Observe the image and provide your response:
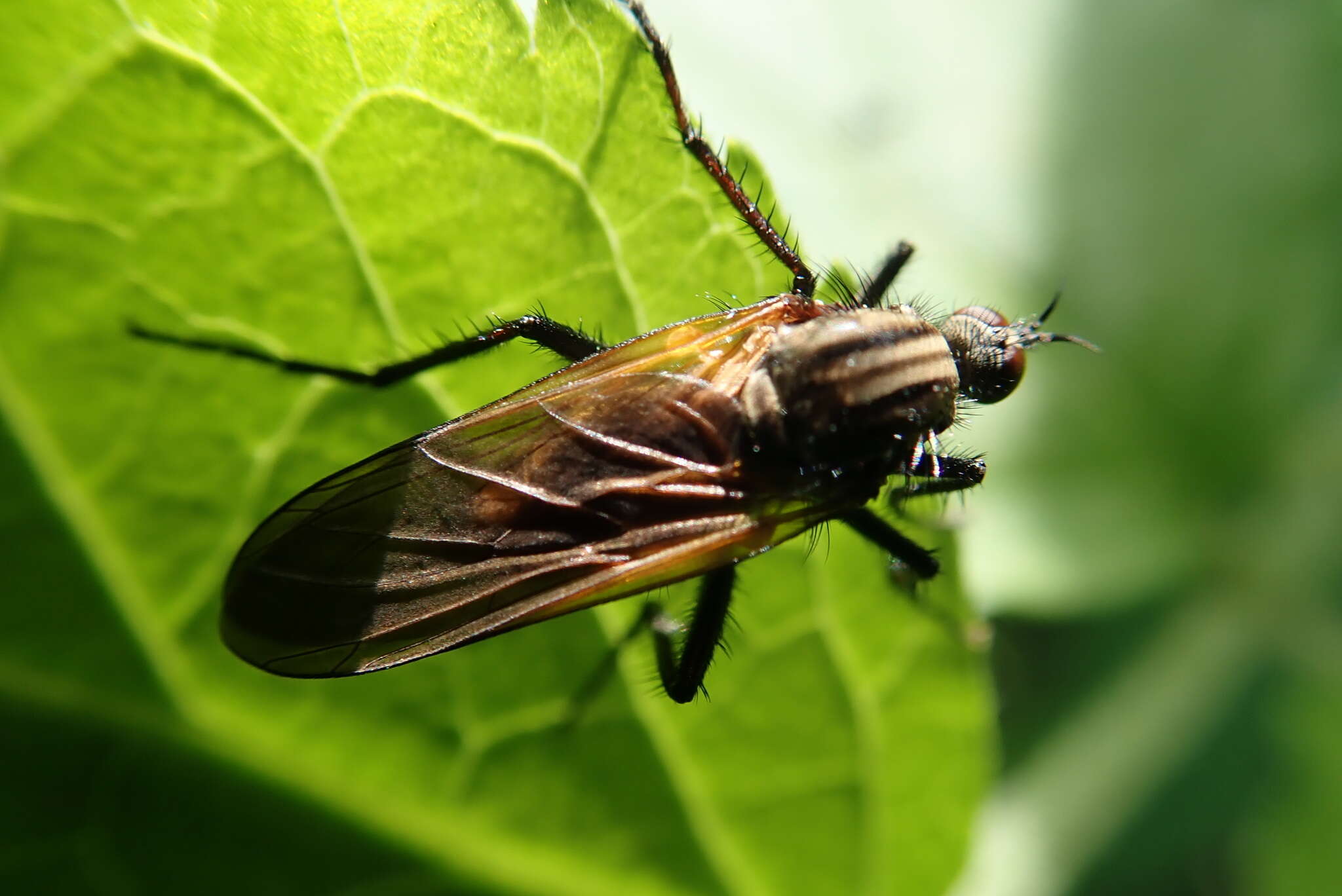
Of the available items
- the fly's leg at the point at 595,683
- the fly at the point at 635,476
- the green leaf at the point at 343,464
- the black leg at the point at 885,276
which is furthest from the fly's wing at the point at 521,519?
the black leg at the point at 885,276

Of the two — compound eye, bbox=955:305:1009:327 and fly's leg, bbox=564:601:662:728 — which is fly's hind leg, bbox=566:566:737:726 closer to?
fly's leg, bbox=564:601:662:728

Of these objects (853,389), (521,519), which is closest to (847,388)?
(853,389)

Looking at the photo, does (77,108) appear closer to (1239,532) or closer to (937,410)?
(937,410)

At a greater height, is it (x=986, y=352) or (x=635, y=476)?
(x=986, y=352)

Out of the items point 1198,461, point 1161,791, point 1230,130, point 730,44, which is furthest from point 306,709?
point 1230,130

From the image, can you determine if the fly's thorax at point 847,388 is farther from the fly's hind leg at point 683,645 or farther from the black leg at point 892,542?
the fly's hind leg at point 683,645

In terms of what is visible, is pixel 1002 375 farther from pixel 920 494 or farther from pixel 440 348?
pixel 440 348
